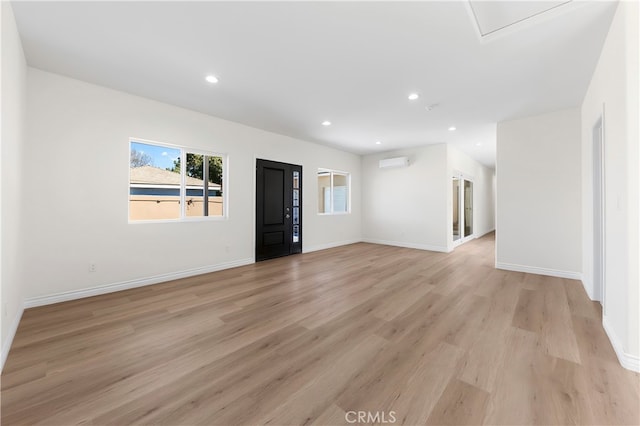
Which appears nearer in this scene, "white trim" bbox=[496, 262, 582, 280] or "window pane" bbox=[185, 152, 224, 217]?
"white trim" bbox=[496, 262, 582, 280]

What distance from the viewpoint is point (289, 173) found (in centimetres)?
577

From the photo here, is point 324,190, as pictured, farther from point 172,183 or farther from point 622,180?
point 622,180

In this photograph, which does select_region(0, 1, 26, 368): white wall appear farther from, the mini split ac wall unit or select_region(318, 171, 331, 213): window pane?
→ the mini split ac wall unit

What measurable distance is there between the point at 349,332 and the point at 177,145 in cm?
373

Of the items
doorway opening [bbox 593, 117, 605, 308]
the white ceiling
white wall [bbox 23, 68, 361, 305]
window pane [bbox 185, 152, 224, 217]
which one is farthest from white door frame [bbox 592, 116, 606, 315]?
window pane [bbox 185, 152, 224, 217]

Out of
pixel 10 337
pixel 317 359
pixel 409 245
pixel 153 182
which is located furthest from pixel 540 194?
pixel 10 337

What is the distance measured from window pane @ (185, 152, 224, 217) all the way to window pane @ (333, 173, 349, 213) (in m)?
3.48

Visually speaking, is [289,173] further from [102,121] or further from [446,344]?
[446,344]

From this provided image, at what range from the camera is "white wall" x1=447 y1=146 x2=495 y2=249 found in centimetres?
633

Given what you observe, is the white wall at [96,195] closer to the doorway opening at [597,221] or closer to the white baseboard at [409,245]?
the white baseboard at [409,245]

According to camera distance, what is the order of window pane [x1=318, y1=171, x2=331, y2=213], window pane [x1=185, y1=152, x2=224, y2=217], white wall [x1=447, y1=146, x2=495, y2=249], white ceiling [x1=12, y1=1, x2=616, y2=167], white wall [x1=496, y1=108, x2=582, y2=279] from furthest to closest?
window pane [x1=318, y1=171, x2=331, y2=213] < white wall [x1=447, y1=146, x2=495, y2=249] < window pane [x1=185, y1=152, x2=224, y2=217] < white wall [x1=496, y1=108, x2=582, y2=279] < white ceiling [x1=12, y1=1, x2=616, y2=167]

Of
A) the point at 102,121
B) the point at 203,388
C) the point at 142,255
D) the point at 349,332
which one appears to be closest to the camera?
the point at 203,388

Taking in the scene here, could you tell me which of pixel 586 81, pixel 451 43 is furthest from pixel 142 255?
pixel 586 81

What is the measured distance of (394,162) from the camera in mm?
6773
